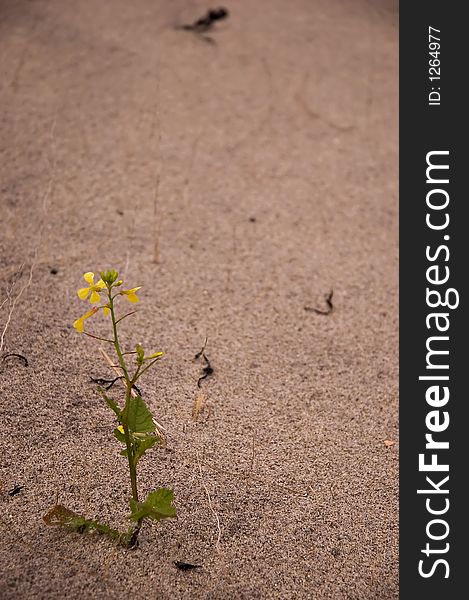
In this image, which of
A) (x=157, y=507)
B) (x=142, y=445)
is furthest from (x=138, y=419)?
(x=157, y=507)

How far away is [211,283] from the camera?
1.97 m

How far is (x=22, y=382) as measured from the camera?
163 centimetres

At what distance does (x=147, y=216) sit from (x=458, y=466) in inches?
43.4

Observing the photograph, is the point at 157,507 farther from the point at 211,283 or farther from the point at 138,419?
the point at 211,283

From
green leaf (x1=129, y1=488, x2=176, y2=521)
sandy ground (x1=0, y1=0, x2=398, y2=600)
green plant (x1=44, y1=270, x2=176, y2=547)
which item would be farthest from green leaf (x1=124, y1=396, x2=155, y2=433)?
sandy ground (x1=0, y1=0, x2=398, y2=600)

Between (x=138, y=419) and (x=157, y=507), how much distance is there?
0.53 ft

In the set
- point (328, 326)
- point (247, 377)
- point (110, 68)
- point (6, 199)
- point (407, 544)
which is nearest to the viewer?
point (407, 544)

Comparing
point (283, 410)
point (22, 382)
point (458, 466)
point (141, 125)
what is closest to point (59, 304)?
point (22, 382)

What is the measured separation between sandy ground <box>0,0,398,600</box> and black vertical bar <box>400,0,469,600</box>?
0.18 feet

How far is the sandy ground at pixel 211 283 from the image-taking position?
1416 mm

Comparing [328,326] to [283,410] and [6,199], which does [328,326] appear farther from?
[6,199]

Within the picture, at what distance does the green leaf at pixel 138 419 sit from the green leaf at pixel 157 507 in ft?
0.38

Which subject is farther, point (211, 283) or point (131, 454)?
point (211, 283)

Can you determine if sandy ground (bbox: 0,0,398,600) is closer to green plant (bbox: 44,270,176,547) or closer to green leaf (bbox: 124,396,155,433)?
green plant (bbox: 44,270,176,547)
